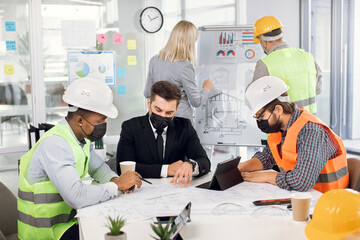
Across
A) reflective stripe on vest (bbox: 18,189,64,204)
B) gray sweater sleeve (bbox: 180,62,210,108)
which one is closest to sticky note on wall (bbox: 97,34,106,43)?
gray sweater sleeve (bbox: 180,62,210,108)

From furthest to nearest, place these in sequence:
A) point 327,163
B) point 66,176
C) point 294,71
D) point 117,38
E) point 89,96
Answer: point 117,38 → point 294,71 → point 327,163 → point 89,96 → point 66,176

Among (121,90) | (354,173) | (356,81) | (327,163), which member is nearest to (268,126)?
(327,163)

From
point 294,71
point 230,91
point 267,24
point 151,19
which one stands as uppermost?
point 151,19

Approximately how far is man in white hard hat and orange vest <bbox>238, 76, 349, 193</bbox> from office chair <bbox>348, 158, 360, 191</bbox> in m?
0.03

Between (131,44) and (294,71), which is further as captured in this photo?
(131,44)

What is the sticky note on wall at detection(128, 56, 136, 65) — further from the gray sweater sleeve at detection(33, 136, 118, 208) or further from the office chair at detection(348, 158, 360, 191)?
the office chair at detection(348, 158, 360, 191)

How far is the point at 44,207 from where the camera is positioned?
203 cm

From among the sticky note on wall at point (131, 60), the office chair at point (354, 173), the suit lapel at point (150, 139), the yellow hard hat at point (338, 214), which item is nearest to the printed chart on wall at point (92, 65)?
the sticky note on wall at point (131, 60)

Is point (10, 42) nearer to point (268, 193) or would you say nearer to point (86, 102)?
point (86, 102)

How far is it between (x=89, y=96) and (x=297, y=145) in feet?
3.44

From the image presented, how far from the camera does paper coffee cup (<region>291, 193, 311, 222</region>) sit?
1.66m

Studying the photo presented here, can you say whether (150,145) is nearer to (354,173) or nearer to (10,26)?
(354,173)

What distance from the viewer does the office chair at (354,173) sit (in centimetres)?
223

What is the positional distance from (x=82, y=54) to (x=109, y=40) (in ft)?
1.08
